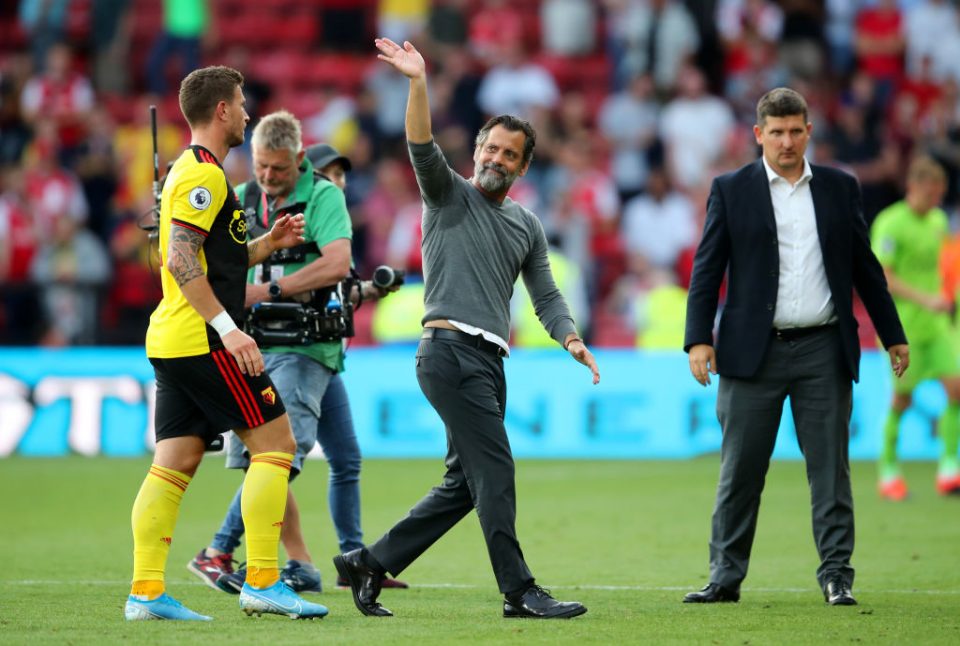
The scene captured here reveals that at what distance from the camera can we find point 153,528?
6660 millimetres

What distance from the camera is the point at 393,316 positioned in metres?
18.2

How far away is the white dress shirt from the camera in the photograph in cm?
764

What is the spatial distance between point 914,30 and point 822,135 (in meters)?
2.57

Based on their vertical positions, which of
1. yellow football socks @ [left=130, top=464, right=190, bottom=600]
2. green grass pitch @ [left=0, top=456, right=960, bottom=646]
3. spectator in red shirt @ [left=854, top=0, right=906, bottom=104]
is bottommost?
green grass pitch @ [left=0, top=456, right=960, bottom=646]

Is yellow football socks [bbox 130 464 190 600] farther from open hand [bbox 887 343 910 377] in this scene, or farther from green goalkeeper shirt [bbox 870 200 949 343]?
green goalkeeper shirt [bbox 870 200 949 343]

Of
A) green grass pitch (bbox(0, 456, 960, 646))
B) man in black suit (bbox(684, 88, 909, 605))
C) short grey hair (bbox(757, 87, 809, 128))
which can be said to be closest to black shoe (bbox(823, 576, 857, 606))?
green grass pitch (bbox(0, 456, 960, 646))

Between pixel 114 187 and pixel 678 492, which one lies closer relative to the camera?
pixel 678 492

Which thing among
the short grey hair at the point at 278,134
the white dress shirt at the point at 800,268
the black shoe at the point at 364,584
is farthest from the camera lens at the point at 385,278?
the white dress shirt at the point at 800,268

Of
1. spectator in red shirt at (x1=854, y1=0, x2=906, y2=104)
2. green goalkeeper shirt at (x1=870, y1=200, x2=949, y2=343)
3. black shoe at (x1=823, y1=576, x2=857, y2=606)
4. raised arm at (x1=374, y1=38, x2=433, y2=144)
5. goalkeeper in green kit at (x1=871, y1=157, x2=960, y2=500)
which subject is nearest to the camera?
raised arm at (x1=374, y1=38, x2=433, y2=144)

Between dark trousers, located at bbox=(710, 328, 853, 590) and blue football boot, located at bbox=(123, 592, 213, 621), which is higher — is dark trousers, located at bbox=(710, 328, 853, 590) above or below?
above

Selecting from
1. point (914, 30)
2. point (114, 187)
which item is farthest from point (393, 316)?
point (914, 30)

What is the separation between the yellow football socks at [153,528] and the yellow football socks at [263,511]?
29 cm

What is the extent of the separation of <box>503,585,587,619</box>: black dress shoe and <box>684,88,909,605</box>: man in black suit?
1.02 metres

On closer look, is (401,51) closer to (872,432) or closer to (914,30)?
(872,432)
